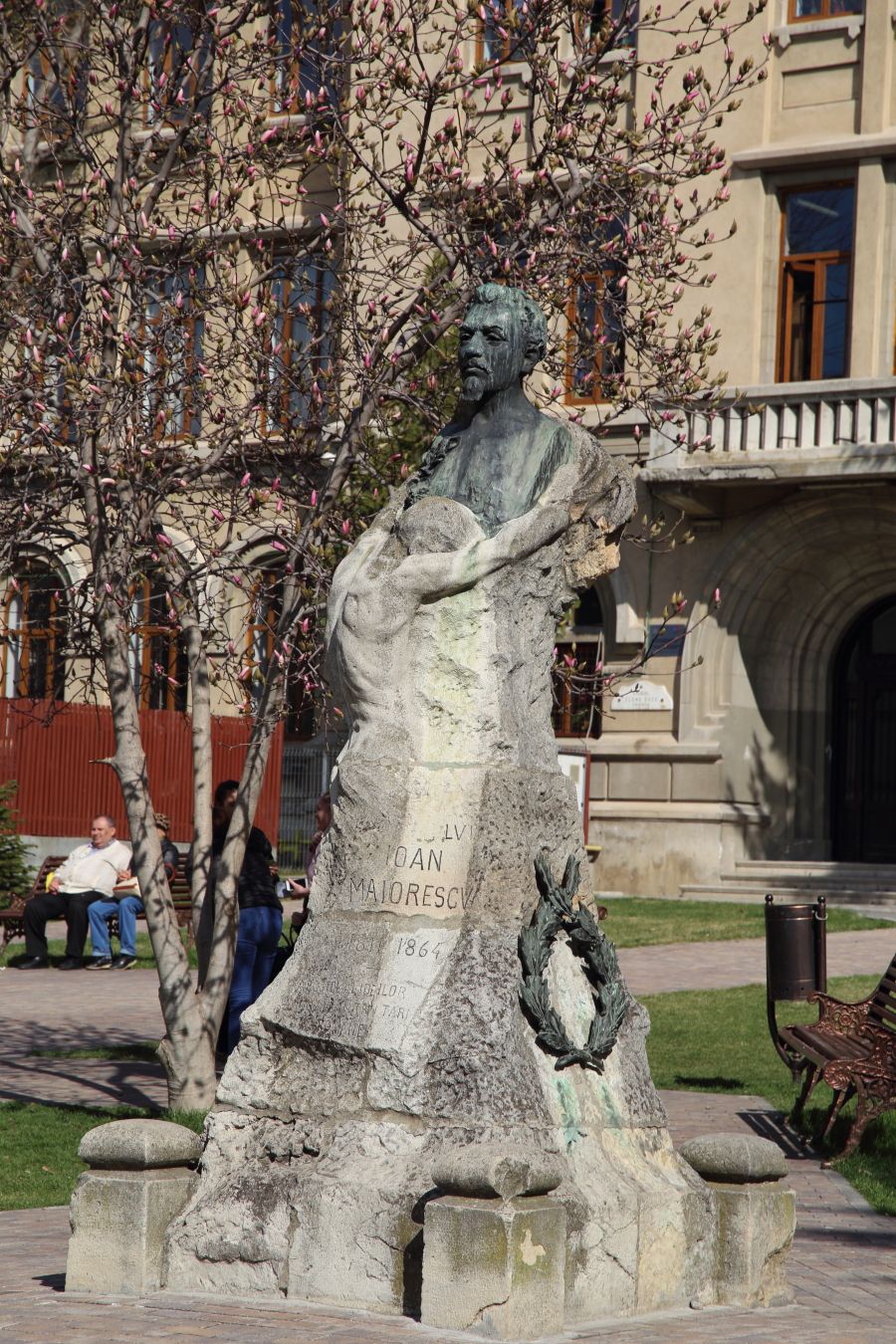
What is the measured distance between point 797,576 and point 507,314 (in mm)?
20684

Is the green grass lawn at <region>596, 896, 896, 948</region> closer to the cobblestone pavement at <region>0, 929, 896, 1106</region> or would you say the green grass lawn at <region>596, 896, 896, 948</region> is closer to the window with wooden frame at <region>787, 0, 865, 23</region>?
the cobblestone pavement at <region>0, 929, 896, 1106</region>

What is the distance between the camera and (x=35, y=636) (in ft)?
39.5

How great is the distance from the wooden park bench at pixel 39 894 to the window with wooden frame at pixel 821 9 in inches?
530

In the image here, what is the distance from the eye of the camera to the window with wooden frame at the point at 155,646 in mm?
11656

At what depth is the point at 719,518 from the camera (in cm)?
2656

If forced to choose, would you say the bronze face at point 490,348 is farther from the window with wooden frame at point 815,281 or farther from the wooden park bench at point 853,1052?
the window with wooden frame at point 815,281

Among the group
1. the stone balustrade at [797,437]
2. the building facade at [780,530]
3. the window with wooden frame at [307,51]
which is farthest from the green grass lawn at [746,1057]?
the stone balustrade at [797,437]

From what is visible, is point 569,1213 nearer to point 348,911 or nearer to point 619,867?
point 348,911

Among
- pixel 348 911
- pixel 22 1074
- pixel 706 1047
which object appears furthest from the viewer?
pixel 706 1047

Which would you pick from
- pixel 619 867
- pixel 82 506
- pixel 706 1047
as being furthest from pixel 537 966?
pixel 619 867

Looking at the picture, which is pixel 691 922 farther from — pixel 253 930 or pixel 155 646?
pixel 253 930

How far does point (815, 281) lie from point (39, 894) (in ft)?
43.5

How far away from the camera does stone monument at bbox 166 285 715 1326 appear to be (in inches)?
241

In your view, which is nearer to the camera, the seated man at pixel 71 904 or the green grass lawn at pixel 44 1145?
the green grass lawn at pixel 44 1145
